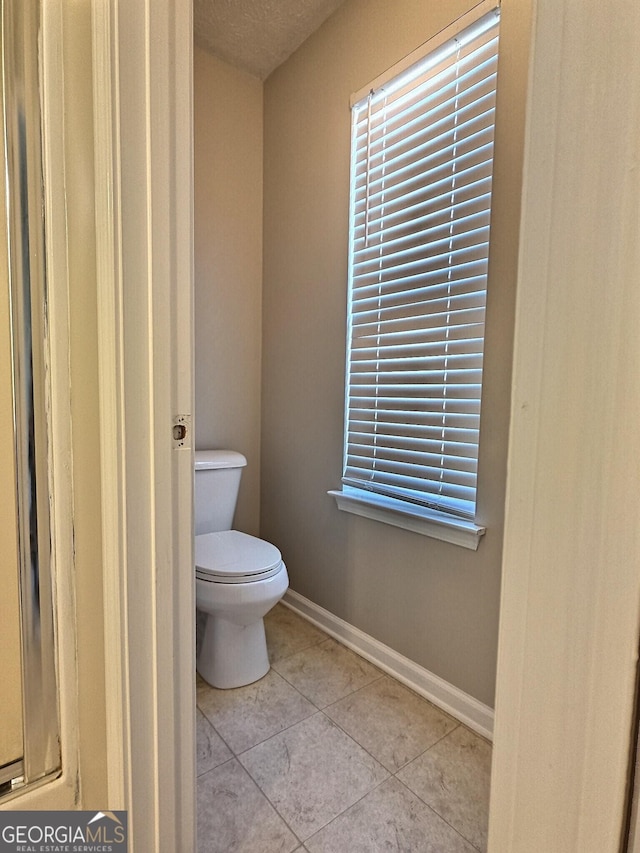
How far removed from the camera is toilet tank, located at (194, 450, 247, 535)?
1.85 metres

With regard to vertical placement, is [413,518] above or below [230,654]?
above

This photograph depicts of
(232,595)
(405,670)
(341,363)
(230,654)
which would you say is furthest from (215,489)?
(405,670)

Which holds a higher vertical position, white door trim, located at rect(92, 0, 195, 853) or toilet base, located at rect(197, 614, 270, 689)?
white door trim, located at rect(92, 0, 195, 853)

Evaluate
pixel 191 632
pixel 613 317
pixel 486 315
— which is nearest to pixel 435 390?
pixel 486 315

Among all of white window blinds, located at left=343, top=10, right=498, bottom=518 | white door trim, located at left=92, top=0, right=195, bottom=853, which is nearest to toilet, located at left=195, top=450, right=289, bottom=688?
white window blinds, located at left=343, top=10, right=498, bottom=518

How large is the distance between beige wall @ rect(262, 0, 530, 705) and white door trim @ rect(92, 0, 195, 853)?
946 mm

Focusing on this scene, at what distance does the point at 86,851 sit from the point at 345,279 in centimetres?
184

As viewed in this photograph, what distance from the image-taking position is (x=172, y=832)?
2.77ft

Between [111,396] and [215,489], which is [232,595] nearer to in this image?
[215,489]

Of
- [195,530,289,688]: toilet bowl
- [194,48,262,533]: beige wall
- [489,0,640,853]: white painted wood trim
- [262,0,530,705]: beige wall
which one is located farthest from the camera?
[194,48,262,533]: beige wall

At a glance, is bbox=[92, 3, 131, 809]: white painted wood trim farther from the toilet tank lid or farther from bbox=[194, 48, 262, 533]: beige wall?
bbox=[194, 48, 262, 533]: beige wall

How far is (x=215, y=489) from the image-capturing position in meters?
1.90

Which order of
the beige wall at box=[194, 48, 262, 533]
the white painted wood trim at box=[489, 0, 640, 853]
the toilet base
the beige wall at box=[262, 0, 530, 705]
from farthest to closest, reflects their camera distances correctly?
the beige wall at box=[194, 48, 262, 533] < the toilet base < the beige wall at box=[262, 0, 530, 705] < the white painted wood trim at box=[489, 0, 640, 853]

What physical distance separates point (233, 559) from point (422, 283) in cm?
124
